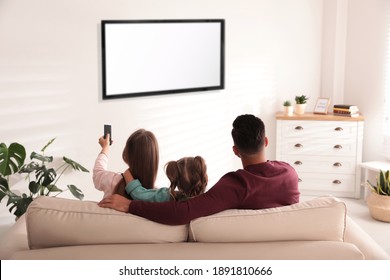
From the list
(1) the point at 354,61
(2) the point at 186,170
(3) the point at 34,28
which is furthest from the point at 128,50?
(2) the point at 186,170

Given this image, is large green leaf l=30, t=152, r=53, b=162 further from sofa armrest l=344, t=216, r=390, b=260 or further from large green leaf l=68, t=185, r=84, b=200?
sofa armrest l=344, t=216, r=390, b=260

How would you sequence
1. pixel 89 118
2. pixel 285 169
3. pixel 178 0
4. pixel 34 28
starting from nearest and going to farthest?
pixel 285 169 < pixel 34 28 < pixel 89 118 < pixel 178 0

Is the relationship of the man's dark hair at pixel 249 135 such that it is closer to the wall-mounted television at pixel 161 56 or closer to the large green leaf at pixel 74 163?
the large green leaf at pixel 74 163

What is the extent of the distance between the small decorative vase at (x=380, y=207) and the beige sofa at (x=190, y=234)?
309 centimetres

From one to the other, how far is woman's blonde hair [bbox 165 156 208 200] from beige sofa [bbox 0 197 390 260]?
279mm

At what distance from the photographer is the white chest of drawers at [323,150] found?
598 centimetres

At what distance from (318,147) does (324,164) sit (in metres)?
0.18

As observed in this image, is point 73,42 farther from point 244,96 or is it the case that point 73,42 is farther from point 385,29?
point 385,29

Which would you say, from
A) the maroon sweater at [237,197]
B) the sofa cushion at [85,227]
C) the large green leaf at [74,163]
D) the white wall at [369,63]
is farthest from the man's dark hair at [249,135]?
the white wall at [369,63]

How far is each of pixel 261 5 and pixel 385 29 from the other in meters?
1.23

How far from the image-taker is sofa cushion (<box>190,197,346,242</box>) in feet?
7.50

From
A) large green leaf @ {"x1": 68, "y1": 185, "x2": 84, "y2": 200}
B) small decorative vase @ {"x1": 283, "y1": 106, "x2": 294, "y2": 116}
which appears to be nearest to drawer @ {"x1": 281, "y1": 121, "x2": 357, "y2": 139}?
small decorative vase @ {"x1": 283, "y1": 106, "x2": 294, "y2": 116}

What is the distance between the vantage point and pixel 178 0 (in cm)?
557

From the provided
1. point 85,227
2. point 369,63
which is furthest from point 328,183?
point 85,227
